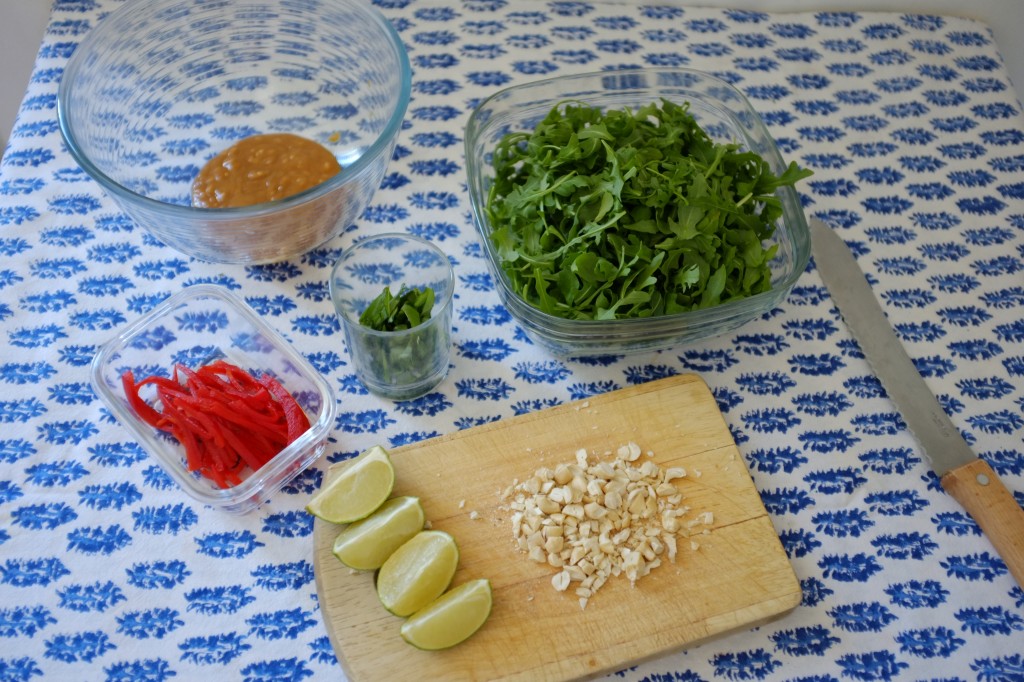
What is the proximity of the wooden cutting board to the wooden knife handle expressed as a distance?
305 mm

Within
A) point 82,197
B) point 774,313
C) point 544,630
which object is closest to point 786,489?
point 774,313

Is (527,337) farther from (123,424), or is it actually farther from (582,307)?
(123,424)

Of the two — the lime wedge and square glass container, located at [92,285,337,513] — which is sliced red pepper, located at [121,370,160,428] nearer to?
square glass container, located at [92,285,337,513]

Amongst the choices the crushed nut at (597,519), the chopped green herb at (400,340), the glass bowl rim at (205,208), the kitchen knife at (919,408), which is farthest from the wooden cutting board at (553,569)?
the glass bowl rim at (205,208)

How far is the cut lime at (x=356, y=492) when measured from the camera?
113 centimetres

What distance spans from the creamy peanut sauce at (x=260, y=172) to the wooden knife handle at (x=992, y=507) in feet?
3.61

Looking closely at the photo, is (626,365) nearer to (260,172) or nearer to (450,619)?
(450,619)

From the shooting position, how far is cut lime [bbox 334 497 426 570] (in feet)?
3.61

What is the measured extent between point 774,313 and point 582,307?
40 cm

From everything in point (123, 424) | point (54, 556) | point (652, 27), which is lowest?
point (54, 556)

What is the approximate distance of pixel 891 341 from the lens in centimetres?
135

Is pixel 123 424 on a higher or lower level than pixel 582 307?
lower

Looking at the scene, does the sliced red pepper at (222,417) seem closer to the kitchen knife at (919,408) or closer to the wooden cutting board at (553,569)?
the wooden cutting board at (553,569)

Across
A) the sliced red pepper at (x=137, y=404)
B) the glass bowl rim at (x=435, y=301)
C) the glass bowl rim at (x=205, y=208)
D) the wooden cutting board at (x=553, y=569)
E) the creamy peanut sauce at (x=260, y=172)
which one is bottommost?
the wooden cutting board at (x=553, y=569)
